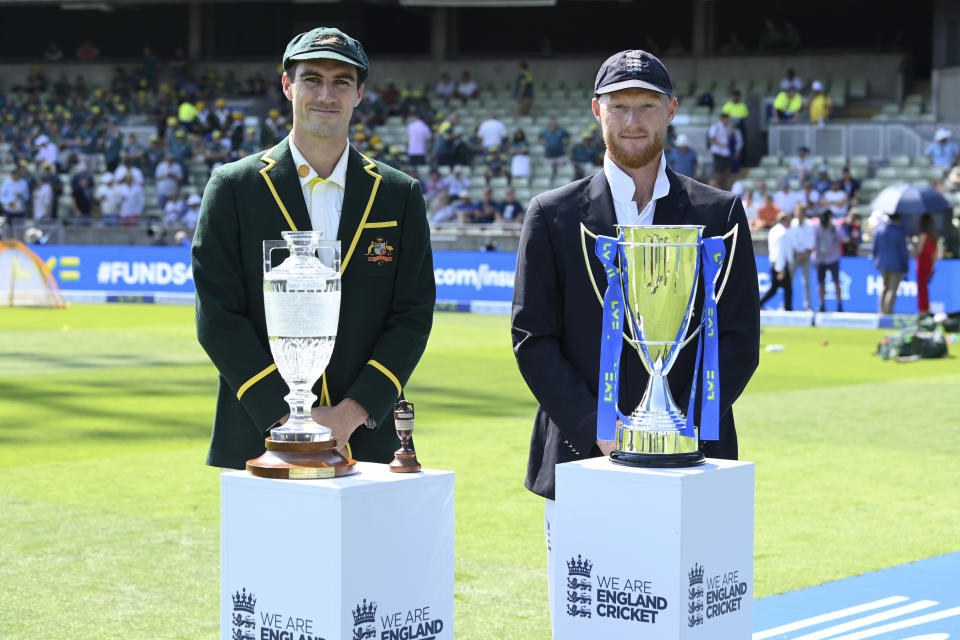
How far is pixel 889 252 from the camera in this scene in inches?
899

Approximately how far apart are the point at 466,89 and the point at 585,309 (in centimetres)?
3517

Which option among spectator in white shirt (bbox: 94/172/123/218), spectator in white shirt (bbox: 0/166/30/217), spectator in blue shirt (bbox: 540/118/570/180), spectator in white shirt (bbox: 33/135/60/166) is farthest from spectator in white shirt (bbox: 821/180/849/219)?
spectator in white shirt (bbox: 33/135/60/166)

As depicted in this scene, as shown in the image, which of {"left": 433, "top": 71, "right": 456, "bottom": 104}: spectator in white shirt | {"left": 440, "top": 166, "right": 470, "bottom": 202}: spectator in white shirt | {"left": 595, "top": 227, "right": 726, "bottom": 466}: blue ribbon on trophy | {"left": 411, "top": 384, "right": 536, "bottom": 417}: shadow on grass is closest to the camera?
{"left": 595, "top": 227, "right": 726, "bottom": 466}: blue ribbon on trophy

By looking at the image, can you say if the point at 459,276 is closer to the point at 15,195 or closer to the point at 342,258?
the point at 15,195

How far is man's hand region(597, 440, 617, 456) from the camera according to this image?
156 inches

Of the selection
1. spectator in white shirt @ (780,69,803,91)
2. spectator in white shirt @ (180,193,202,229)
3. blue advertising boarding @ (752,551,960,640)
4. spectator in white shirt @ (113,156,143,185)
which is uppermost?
spectator in white shirt @ (780,69,803,91)

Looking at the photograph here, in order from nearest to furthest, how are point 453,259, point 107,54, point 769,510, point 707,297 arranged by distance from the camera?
1. point 707,297
2. point 769,510
3. point 453,259
4. point 107,54

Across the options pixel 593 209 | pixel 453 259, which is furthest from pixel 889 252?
pixel 593 209

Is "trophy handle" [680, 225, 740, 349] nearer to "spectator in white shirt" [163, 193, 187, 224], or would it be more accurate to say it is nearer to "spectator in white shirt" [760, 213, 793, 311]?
"spectator in white shirt" [760, 213, 793, 311]

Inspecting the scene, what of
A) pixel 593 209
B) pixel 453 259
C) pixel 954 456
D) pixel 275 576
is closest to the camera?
pixel 275 576

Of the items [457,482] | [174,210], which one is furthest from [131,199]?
[457,482]

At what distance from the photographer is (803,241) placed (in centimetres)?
2445

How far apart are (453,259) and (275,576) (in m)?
24.3

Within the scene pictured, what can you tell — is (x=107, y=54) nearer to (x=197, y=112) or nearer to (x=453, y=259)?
(x=197, y=112)
